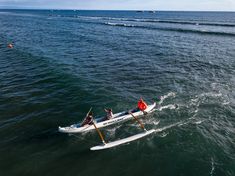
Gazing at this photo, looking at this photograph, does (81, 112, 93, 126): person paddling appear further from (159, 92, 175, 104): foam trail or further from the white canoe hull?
(159, 92, 175, 104): foam trail

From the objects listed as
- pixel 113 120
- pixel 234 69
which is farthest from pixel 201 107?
pixel 234 69

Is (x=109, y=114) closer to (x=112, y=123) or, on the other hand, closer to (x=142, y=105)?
(x=112, y=123)

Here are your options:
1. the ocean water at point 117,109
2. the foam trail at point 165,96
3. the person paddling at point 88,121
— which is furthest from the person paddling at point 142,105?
the person paddling at point 88,121

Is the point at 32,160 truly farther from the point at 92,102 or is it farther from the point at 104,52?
the point at 104,52

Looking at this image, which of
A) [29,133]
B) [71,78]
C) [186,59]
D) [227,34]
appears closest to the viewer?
[29,133]

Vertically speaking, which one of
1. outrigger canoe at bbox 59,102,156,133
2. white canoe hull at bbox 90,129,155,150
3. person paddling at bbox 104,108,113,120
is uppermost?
person paddling at bbox 104,108,113,120

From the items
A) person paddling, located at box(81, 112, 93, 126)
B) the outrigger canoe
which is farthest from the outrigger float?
person paddling, located at box(81, 112, 93, 126)

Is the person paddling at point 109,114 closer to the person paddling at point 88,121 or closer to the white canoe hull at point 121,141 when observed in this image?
the person paddling at point 88,121

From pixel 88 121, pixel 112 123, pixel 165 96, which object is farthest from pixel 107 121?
pixel 165 96
